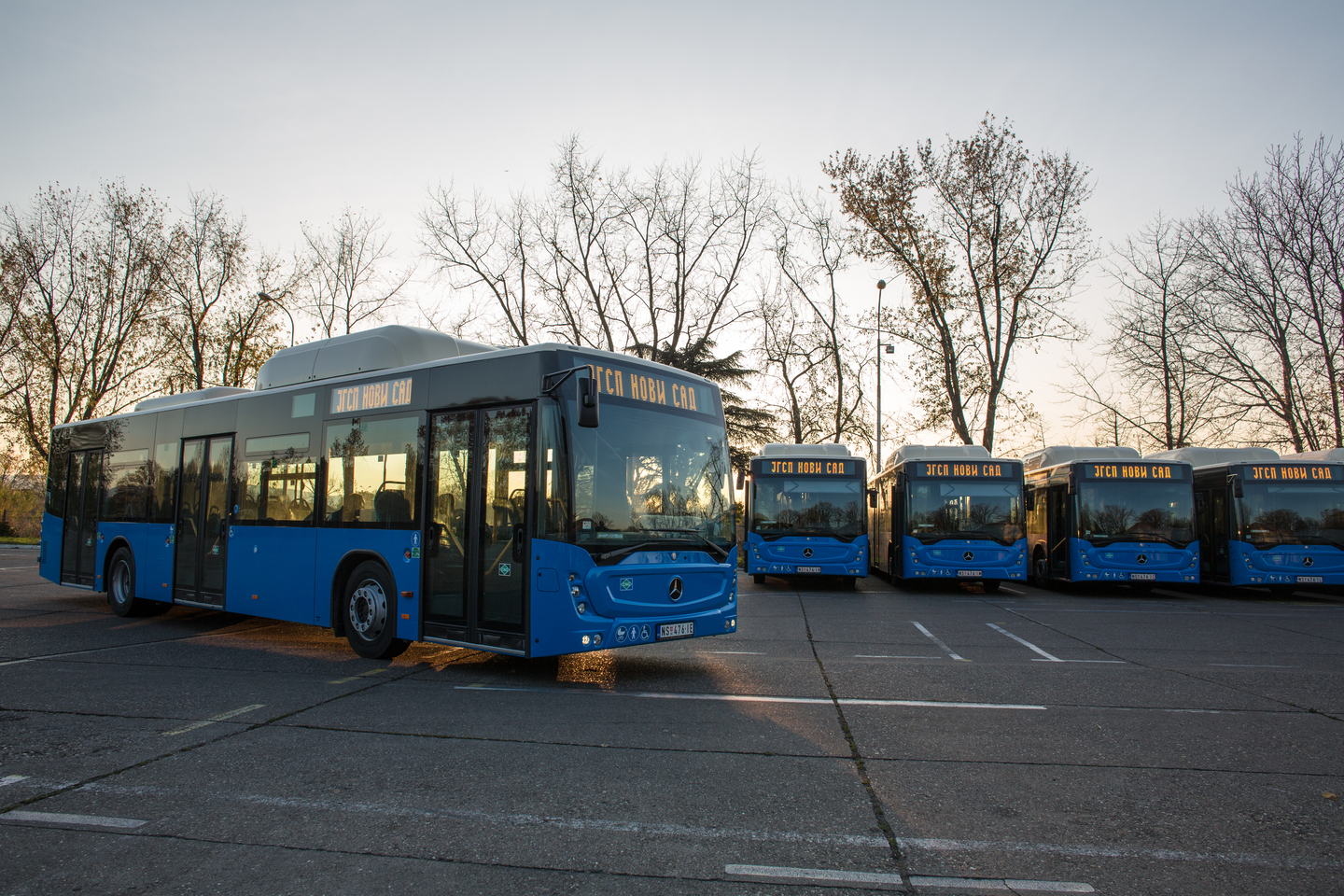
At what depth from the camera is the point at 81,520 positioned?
44.7ft

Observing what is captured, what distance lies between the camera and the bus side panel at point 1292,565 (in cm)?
1789

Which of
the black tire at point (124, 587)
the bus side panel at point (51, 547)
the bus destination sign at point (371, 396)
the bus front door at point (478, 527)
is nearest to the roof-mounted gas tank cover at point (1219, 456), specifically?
the bus front door at point (478, 527)

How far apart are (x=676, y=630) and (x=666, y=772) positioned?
2938 millimetres

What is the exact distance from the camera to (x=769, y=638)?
11234 mm

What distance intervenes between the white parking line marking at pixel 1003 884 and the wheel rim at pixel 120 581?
41.7 feet

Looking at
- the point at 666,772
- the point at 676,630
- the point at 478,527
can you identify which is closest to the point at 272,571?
the point at 478,527

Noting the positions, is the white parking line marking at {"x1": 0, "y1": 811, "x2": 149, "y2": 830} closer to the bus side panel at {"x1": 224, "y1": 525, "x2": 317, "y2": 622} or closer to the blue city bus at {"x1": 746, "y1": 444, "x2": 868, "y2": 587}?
the bus side panel at {"x1": 224, "y1": 525, "x2": 317, "y2": 622}

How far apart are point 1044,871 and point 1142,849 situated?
0.61 meters

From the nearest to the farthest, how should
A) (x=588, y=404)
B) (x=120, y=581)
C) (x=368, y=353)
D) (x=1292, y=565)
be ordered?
(x=588, y=404)
(x=368, y=353)
(x=120, y=581)
(x=1292, y=565)

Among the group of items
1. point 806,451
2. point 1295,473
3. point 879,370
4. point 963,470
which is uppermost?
point 879,370

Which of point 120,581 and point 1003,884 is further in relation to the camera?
point 120,581

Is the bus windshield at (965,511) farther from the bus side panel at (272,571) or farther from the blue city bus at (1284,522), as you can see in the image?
the bus side panel at (272,571)

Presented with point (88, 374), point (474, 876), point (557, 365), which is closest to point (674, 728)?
point (474, 876)

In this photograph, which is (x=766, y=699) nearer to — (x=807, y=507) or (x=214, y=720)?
(x=214, y=720)
